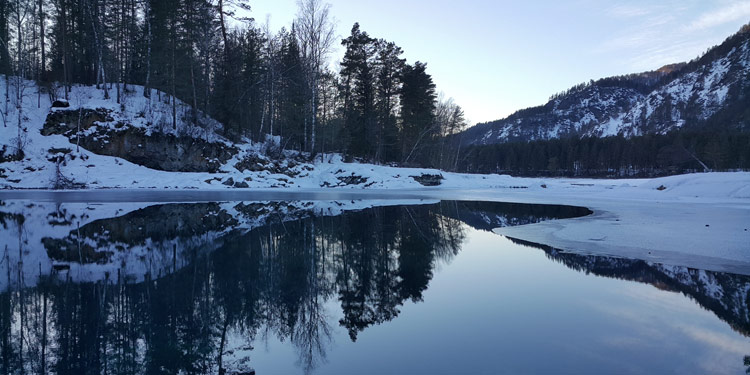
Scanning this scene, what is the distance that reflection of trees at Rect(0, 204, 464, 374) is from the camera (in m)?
3.73

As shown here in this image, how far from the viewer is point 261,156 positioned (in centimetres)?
3272

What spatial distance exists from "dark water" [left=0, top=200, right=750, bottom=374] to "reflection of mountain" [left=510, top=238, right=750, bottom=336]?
36mm

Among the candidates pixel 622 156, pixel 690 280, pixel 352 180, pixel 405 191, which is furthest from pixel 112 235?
pixel 622 156

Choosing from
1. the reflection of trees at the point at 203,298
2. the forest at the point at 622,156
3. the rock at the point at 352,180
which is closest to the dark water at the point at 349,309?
the reflection of trees at the point at 203,298

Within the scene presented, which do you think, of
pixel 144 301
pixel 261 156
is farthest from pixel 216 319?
pixel 261 156

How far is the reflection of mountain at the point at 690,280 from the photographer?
4996 mm

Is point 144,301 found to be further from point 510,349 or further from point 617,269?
point 617,269

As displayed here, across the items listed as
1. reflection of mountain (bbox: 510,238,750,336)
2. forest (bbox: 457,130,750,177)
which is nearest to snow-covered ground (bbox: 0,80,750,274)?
reflection of mountain (bbox: 510,238,750,336)

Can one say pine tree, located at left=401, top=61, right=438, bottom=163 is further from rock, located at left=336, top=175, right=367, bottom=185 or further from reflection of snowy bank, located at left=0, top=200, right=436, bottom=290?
reflection of snowy bank, located at left=0, top=200, right=436, bottom=290

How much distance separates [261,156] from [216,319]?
2951cm

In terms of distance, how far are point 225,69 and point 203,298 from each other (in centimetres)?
3341

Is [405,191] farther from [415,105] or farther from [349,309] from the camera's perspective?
[349,309]

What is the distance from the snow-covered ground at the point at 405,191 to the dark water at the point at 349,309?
200cm

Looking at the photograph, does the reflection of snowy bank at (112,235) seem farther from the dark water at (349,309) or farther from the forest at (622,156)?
the forest at (622,156)
